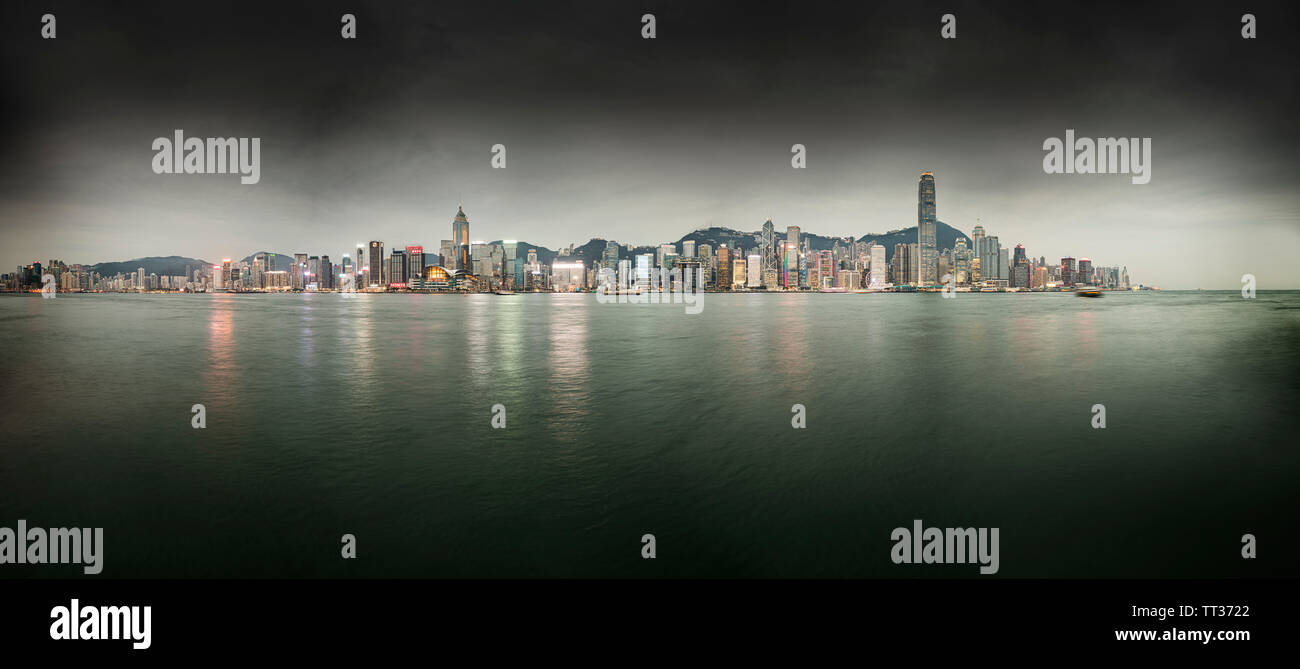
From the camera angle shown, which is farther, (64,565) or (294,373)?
(294,373)
